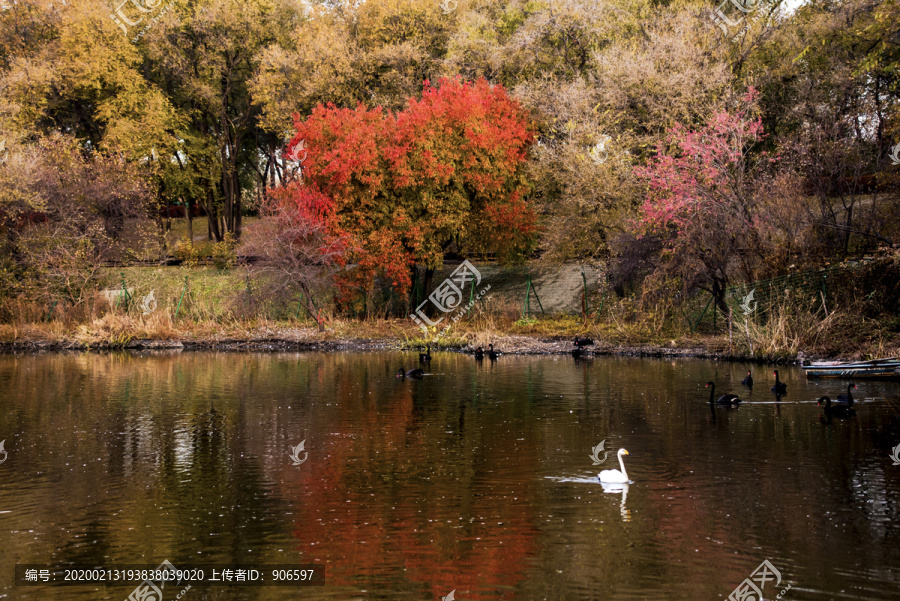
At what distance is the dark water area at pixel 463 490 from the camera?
9.70 m

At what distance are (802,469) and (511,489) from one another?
5068 mm

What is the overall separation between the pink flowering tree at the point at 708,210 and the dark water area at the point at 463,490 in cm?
885

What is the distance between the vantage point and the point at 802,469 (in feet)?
46.5

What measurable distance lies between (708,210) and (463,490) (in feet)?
71.1

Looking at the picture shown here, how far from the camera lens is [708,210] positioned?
31547mm

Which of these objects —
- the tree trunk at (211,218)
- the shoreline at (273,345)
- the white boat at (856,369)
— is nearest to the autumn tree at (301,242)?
the shoreline at (273,345)

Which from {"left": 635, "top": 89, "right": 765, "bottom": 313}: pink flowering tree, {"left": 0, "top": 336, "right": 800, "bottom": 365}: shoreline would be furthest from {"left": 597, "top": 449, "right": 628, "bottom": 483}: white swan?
{"left": 0, "top": 336, "right": 800, "bottom": 365}: shoreline

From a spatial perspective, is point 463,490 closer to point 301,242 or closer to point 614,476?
point 614,476

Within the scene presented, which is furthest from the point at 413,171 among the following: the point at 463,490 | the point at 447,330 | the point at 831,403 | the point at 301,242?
the point at 463,490

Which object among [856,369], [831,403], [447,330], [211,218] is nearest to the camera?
[831,403]

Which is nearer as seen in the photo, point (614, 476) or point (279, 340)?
point (614, 476)

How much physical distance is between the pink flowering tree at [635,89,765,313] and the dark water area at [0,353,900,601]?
8852mm

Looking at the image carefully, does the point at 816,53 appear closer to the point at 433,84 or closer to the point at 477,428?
the point at 433,84

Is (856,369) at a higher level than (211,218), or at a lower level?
lower
